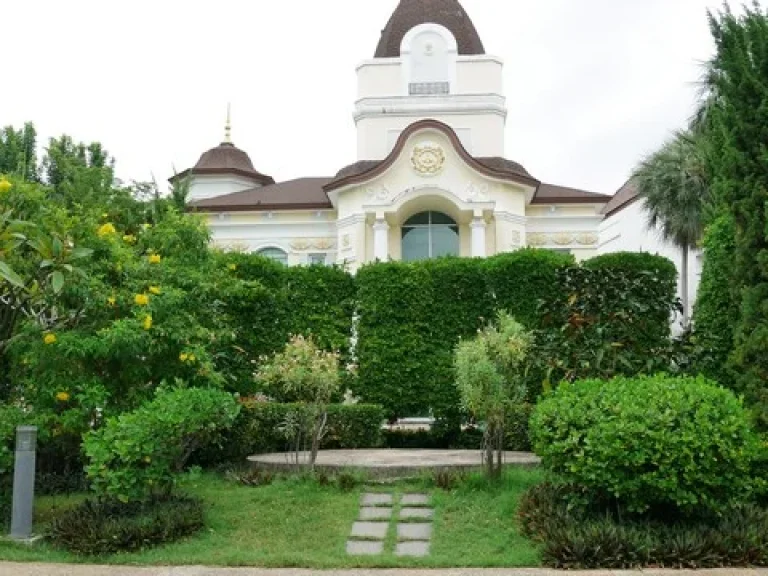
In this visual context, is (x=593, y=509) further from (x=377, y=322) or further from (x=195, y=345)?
(x=377, y=322)

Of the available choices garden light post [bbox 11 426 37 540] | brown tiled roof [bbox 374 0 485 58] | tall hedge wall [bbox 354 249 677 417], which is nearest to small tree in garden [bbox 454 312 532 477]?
tall hedge wall [bbox 354 249 677 417]

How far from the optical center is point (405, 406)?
1514 cm

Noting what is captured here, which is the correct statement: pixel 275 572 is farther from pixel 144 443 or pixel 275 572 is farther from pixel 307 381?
pixel 307 381

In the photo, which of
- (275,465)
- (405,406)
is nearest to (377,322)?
(405,406)

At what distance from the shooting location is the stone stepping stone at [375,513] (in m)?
9.30

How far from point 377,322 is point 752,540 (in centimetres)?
886

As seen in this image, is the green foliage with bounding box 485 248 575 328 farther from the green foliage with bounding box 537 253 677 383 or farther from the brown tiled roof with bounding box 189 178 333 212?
the brown tiled roof with bounding box 189 178 333 212

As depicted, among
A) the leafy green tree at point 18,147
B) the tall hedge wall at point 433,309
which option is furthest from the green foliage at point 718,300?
the leafy green tree at point 18,147

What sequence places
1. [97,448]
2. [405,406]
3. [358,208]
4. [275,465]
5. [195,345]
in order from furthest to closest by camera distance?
[358,208] < [405,406] < [275,465] < [195,345] < [97,448]

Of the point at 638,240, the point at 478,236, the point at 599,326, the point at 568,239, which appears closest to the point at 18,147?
the point at 478,236

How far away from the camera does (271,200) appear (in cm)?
3328

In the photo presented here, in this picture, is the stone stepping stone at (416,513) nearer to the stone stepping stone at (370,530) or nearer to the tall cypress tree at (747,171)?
the stone stepping stone at (370,530)

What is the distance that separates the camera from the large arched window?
31.0m

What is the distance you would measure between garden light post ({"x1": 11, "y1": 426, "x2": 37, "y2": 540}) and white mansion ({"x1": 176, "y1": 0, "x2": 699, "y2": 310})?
21.4m
